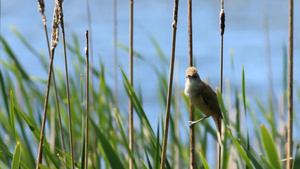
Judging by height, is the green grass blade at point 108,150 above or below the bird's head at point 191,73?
below

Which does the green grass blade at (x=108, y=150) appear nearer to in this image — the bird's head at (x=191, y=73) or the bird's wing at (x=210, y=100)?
the bird's head at (x=191, y=73)

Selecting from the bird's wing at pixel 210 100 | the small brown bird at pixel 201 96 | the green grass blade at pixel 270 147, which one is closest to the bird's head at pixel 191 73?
the small brown bird at pixel 201 96

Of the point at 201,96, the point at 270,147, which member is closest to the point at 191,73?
the point at 201,96

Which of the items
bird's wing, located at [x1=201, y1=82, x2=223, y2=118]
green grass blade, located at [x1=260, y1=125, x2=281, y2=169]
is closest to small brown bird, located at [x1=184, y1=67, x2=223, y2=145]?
bird's wing, located at [x1=201, y1=82, x2=223, y2=118]

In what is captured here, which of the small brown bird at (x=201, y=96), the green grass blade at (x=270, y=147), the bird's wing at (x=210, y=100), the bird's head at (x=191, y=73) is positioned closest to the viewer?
the green grass blade at (x=270, y=147)

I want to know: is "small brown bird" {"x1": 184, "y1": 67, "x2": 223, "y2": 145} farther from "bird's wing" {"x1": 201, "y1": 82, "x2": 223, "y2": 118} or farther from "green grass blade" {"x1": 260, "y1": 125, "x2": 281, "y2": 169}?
Answer: "green grass blade" {"x1": 260, "y1": 125, "x2": 281, "y2": 169}

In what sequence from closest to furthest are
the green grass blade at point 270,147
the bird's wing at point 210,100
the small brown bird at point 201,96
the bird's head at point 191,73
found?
the green grass blade at point 270,147, the bird's head at point 191,73, the small brown bird at point 201,96, the bird's wing at point 210,100

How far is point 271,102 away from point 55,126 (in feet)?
4.63

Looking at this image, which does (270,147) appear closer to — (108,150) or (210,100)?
(108,150)

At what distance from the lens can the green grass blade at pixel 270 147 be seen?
1.44m

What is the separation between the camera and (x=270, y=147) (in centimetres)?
147

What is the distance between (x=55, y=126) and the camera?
3125mm

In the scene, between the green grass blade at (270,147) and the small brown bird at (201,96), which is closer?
the green grass blade at (270,147)

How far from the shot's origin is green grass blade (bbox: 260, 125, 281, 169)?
144 centimetres
